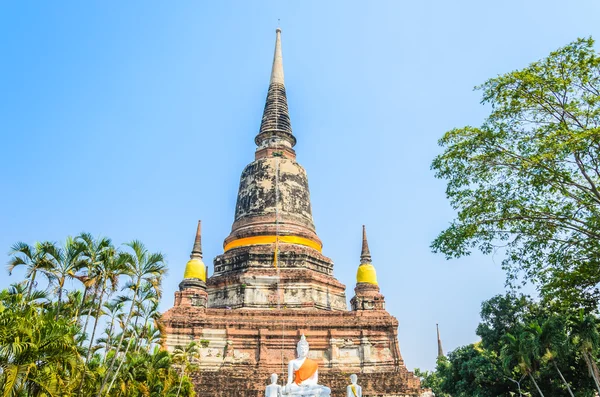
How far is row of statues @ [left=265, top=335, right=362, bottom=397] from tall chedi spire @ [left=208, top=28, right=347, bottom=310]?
1191 centimetres

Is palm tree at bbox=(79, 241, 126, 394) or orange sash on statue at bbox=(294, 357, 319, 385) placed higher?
palm tree at bbox=(79, 241, 126, 394)

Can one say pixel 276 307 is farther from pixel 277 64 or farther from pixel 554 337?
pixel 277 64

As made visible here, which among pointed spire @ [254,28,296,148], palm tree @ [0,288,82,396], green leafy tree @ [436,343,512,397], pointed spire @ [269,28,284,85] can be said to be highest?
pointed spire @ [269,28,284,85]

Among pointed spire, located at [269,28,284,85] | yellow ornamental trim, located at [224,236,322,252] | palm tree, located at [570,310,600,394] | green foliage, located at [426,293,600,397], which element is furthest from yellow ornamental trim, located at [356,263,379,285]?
pointed spire, located at [269,28,284,85]

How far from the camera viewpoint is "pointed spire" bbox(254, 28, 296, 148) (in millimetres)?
35000

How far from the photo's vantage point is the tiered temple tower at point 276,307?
22953 mm

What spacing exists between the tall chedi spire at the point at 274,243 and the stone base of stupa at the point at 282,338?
199cm

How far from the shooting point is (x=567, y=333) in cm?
2084

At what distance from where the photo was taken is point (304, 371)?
14.5m

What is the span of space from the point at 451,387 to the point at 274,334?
9436 millimetres

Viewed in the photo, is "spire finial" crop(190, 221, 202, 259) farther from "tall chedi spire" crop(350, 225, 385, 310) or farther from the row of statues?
the row of statues

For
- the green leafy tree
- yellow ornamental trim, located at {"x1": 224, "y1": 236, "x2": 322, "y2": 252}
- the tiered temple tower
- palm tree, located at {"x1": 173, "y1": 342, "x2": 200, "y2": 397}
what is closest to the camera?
palm tree, located at {"x1": 173, "y1": 342, "x2": 200, "y2": 397}

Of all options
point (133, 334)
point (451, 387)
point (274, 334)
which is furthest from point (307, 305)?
point (133, 334)

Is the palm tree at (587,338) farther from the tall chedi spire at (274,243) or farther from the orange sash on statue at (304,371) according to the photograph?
the tall chedi spire at (274,243)
